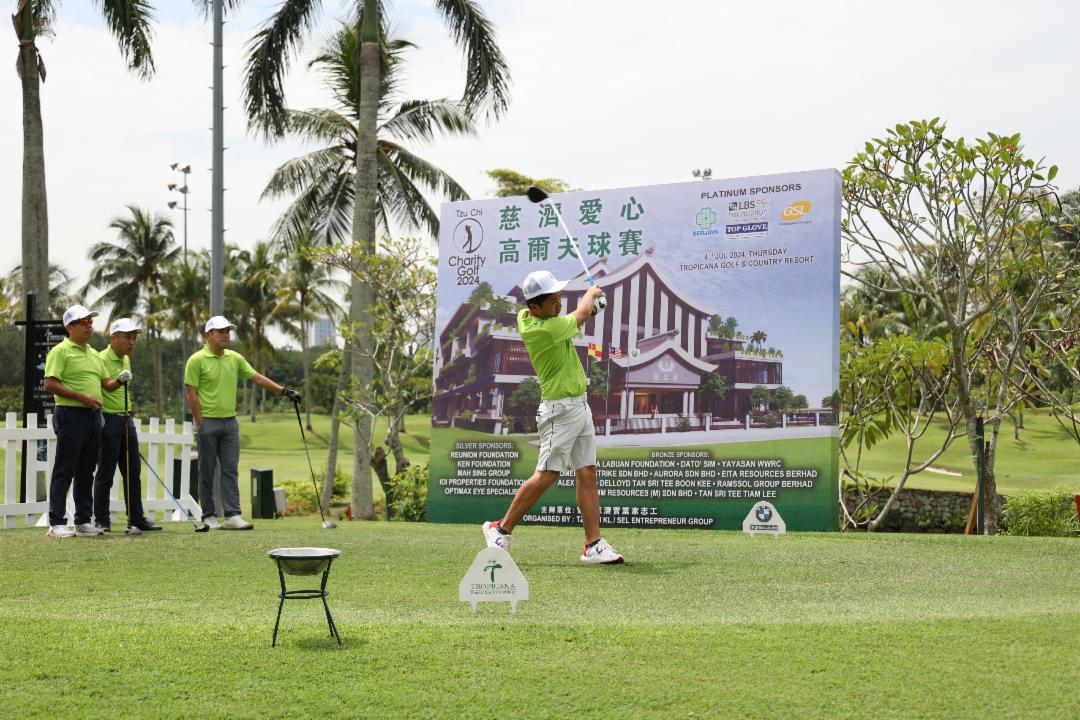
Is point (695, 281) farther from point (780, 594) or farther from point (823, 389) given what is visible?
point (780, 594)

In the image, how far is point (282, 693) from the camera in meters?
3.95

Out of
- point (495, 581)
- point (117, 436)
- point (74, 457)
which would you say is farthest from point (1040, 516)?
point (74, 457)

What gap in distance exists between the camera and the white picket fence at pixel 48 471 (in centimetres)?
1127

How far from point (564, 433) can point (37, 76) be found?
46.4 feet

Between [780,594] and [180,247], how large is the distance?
55.5m

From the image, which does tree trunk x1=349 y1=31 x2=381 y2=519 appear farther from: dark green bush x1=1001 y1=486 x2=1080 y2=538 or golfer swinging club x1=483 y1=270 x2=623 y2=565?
golfer swinging club x1=483 y1=270 x2=623 y2=565

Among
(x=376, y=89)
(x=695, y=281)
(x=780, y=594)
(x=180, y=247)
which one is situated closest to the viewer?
(x=780, y=594)

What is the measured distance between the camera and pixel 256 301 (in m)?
56.9

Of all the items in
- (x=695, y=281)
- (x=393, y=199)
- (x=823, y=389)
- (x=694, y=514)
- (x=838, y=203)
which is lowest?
(x=694, y=514)

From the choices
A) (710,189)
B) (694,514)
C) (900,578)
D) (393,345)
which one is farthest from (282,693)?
(393,345)

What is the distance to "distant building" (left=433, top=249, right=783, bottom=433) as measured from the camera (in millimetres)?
12078

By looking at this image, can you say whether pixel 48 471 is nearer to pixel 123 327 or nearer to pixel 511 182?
pixel 123 327

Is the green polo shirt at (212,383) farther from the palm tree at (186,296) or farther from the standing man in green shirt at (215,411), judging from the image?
the palm tree at (186,296)

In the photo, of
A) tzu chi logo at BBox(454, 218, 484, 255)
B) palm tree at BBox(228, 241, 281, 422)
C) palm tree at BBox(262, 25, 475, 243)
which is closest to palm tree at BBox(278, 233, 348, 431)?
palm tree at BBox(228, 241, 281, 422)
